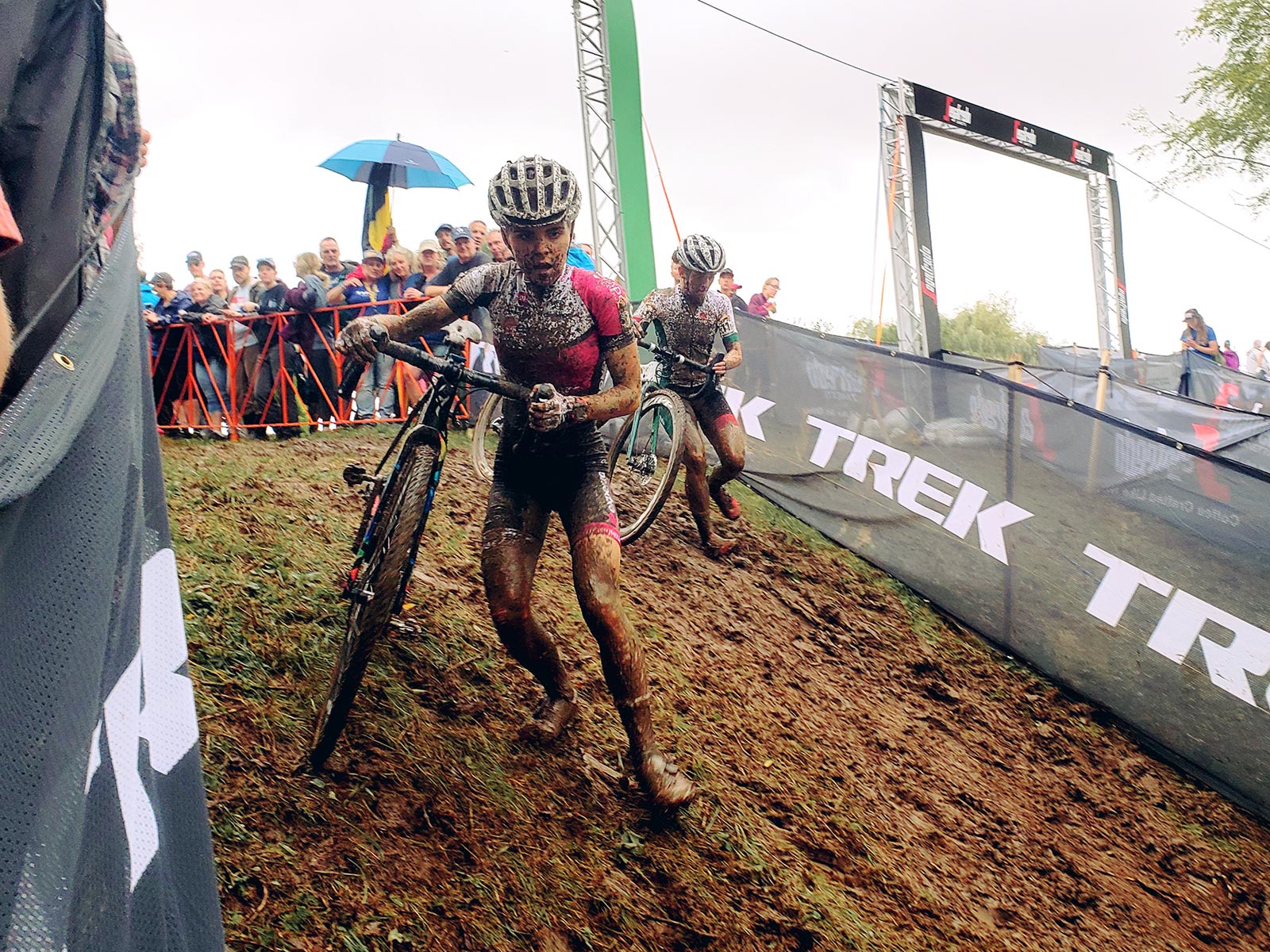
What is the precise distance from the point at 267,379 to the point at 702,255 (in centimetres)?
545

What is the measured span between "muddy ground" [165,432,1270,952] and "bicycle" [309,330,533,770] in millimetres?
419

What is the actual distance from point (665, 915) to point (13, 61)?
3663mm

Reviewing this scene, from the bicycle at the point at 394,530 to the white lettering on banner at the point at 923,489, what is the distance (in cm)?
519

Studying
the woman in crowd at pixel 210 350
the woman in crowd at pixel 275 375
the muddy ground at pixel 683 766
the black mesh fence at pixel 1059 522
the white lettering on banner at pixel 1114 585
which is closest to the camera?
the muddy ground at pixel 683 766

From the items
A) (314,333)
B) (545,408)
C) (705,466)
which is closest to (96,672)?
(545,408)

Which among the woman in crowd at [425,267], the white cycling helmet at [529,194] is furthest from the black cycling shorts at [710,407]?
the white cycling helmet at [529,194]

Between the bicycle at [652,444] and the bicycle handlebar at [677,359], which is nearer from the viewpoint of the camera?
the bicycle at [652,444]

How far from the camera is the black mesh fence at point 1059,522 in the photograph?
655cm

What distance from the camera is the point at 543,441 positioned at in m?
4.45

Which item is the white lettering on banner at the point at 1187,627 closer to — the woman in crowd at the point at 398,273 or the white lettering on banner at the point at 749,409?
the white lettering on banner at the point at 749,409

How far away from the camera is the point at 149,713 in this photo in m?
2.16

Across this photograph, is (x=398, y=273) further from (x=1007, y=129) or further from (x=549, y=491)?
(x=1007, y=129)

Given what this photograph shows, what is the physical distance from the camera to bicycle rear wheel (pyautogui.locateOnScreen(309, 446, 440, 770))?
375 centimetres

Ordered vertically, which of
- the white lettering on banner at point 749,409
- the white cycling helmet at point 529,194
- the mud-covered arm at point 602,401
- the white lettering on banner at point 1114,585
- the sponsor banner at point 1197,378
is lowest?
the white lettering on banner at point 1114,585
